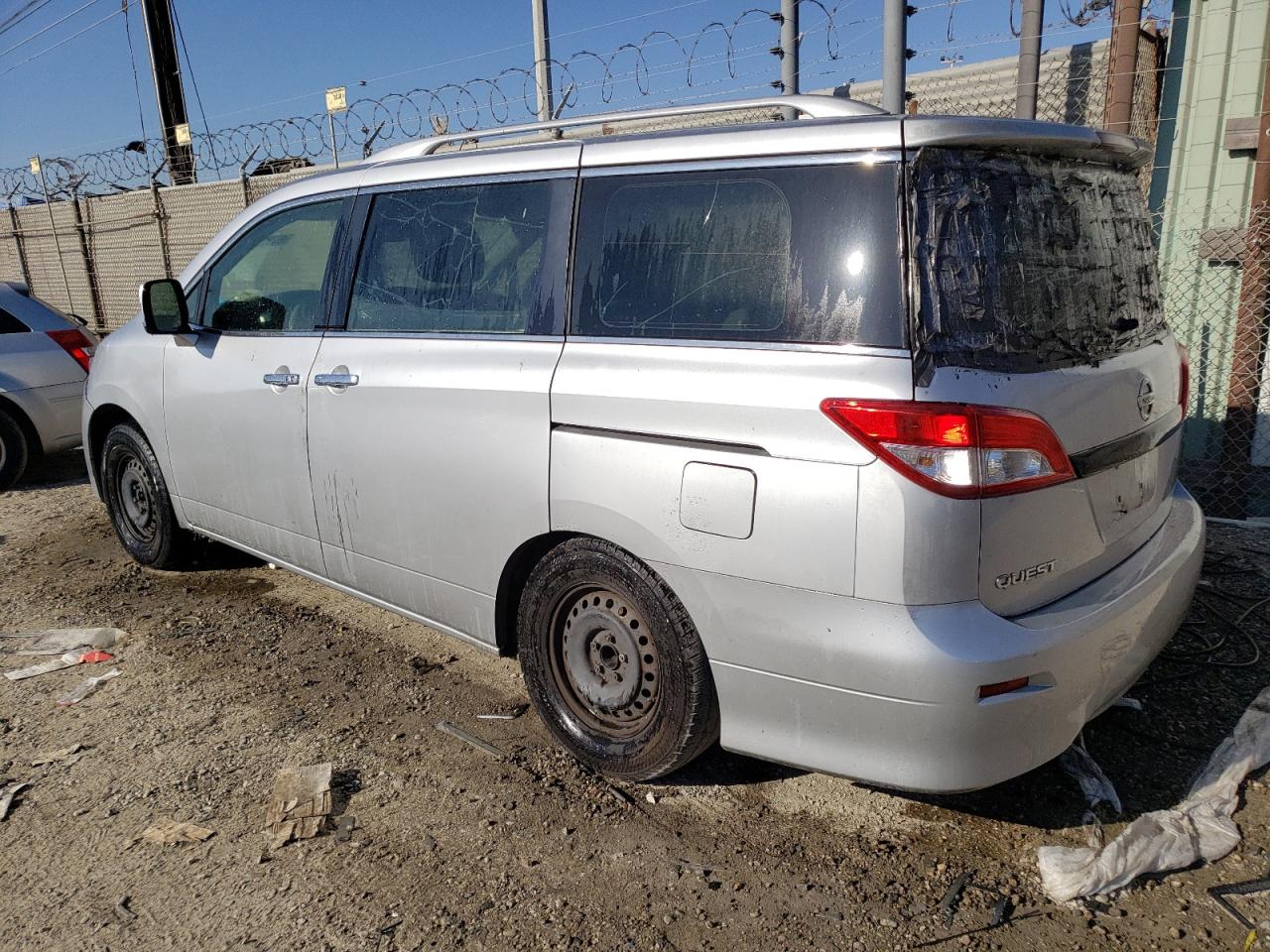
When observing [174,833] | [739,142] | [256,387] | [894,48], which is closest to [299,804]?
[174,833]

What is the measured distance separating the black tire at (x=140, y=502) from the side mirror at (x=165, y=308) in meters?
0.80

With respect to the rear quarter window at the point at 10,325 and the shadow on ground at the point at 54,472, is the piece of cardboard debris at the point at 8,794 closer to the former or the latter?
the shadow on ground at the point at 54,472

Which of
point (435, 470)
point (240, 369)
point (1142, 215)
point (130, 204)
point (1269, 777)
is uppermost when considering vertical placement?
point (130, 204)

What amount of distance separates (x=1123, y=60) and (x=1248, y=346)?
1957 mm

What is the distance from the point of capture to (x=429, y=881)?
2645 mm

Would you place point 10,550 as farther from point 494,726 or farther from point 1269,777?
point 1269,777

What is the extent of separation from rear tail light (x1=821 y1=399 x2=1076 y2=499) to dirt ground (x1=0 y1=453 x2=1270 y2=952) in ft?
3.80

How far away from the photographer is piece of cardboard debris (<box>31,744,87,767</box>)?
3.34 meters

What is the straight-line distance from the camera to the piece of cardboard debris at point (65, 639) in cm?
434

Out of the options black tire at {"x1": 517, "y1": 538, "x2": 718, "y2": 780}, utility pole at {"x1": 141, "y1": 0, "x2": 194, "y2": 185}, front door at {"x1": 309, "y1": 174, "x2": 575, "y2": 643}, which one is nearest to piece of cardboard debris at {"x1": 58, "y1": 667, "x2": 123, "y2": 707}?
front door at {"x1": 309, "y1": 174, "x2": 575, "y2": 643}

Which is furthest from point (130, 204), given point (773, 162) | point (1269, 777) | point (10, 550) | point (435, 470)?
point (1269, 777)

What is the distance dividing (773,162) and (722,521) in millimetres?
989

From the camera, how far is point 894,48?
212 inches

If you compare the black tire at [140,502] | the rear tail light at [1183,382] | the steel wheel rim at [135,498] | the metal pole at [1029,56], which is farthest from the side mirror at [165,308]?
the metal pole at [1029,56]
